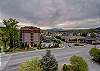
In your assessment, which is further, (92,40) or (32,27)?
(92,40)

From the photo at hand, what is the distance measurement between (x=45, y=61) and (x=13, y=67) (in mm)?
5130

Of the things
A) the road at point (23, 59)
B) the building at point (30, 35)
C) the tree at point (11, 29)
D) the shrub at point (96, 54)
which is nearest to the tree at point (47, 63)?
the road at point (23, 59)

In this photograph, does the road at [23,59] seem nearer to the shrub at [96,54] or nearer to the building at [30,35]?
the shrub at [96,54]

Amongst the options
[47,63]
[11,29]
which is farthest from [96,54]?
[11,29]

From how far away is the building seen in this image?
1626 inches

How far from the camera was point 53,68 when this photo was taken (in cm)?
1747

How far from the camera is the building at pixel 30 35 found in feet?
136

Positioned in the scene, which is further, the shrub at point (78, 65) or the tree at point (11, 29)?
the tree at point (11, 29)

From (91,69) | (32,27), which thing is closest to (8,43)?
(32,27)

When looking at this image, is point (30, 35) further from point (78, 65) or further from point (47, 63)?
point (78, 65)

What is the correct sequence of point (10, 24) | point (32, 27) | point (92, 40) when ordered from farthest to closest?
1. point (92, 40)
2. point (32, 27)
3. point (10, 24)

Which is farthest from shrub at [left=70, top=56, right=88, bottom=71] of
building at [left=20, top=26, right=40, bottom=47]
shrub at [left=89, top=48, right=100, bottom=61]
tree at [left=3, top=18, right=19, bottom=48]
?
building at [left=20, top=26, right=40, bottom=47]

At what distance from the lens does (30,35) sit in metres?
42.6

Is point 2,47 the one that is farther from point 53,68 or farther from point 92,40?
point 92,40
